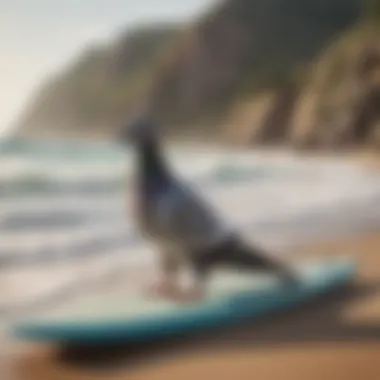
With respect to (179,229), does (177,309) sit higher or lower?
lower

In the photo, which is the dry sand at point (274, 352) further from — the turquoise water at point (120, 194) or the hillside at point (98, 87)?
the hillside at point (98, 87)

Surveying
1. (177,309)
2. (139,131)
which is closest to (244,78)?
(139,131)

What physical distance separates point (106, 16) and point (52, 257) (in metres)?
0.36

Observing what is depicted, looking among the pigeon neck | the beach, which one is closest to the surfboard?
the beach

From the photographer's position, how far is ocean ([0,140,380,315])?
109cm

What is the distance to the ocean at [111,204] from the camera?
1.09m

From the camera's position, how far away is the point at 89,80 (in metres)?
1.13

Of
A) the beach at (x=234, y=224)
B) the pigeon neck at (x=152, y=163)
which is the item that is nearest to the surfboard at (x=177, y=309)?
the beach at (x=234, y=224)

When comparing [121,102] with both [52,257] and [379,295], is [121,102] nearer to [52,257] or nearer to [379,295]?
[52,257]

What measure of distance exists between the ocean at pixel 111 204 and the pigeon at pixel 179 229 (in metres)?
0.01

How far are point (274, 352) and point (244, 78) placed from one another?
40cm

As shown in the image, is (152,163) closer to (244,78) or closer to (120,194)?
(120,194)

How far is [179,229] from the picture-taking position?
3.68 ft

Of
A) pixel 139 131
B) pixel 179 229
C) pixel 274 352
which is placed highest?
pixel 139 131
